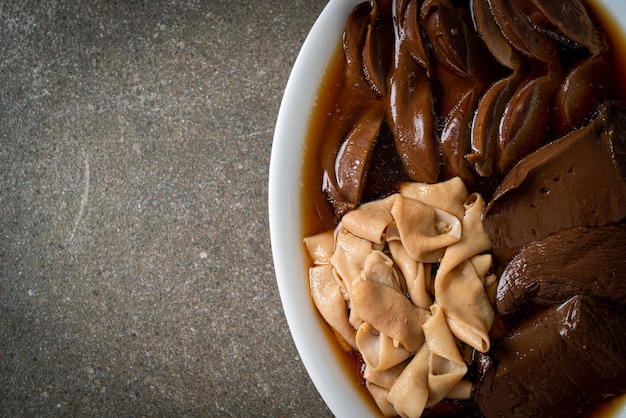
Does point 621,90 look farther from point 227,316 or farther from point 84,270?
point 84,270

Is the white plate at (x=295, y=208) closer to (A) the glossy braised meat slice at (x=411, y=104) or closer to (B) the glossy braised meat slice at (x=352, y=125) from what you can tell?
(B) the glossy braised meat slice at (x=352, y=125)

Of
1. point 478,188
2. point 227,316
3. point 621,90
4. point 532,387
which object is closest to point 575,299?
point 532,387

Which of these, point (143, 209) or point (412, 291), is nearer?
point (412, 291)

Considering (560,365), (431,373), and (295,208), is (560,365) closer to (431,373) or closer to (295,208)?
(431,373)

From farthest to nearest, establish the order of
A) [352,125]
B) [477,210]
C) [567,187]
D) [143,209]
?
1. [143,209]
2. [352,125]
3. [477,210]
4. [567,187]

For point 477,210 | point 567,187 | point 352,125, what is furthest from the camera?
point 352,125

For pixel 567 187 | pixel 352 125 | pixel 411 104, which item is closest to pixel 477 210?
pixel 567 187

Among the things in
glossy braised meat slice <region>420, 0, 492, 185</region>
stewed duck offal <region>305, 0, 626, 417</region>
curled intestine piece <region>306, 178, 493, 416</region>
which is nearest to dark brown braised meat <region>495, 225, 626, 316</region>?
stewed duck offal <region>305, 0, 626, 417</region>
